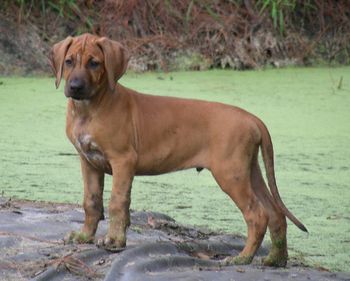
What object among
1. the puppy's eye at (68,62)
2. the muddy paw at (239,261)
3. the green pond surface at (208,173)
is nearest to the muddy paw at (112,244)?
the muddy paw at (239,261)

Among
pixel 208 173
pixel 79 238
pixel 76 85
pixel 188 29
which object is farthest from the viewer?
pixel 188 29

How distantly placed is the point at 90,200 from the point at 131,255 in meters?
0.35

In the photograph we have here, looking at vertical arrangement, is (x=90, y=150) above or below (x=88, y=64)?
below

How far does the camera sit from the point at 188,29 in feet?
32.0

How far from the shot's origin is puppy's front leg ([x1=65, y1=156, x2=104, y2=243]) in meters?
4.13

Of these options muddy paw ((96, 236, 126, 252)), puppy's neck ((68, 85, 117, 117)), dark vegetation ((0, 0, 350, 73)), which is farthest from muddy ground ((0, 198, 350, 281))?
dark vegetation ((0, 0, 350, 73))

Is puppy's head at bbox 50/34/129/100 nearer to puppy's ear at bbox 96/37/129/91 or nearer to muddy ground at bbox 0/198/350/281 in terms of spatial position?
puppy's ear at bbox 96/37/129/91

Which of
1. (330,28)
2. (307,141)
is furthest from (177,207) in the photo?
(330,28)

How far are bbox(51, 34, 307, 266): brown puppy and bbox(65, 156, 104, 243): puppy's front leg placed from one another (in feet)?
0.09

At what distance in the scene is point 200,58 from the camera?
9555 millimetres

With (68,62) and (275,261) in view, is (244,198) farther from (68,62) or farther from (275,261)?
(68,62)

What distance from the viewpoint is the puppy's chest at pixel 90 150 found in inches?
156

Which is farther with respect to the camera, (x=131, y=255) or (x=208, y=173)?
(x=208, y=173)

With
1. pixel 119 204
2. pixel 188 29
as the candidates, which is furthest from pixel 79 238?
pixel 188 29
